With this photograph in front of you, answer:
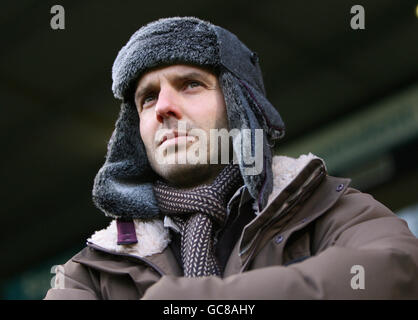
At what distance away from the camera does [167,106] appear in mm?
1594

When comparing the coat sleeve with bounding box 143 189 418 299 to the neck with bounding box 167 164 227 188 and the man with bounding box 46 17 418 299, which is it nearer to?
the man with bounding box 46 17 418 299

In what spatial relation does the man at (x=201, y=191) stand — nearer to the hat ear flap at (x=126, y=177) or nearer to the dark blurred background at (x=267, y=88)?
the hat ear flap at (x=126, y=177)

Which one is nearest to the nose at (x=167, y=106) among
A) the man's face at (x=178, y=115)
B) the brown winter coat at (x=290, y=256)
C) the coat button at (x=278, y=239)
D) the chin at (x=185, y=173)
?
the man's face at (x=178, y=115)

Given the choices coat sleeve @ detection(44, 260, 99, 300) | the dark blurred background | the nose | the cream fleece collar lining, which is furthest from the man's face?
the dark blurred background

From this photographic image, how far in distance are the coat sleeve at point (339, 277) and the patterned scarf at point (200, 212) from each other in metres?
0.30

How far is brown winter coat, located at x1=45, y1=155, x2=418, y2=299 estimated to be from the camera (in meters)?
1.00

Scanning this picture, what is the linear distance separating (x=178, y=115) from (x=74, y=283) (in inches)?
17.9

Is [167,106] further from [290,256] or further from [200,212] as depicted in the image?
[290,256]

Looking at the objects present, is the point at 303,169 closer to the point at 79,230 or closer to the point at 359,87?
the point at 359,87

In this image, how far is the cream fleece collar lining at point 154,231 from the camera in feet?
4.95

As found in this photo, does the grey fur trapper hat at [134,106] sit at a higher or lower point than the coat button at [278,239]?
higher

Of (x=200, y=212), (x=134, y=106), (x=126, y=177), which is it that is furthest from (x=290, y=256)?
(x=134, y=106)

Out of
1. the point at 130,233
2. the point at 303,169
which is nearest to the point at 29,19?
the point at 130,233

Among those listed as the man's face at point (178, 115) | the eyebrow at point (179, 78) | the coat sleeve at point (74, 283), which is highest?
the eyebrow at point (179, 78)
